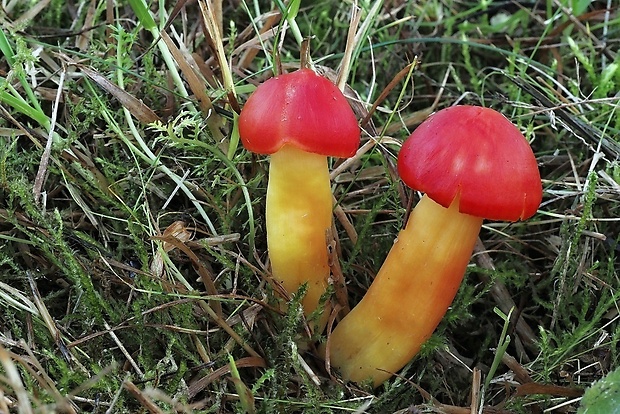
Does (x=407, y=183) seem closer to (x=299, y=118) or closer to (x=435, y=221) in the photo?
(x=435, y=221)

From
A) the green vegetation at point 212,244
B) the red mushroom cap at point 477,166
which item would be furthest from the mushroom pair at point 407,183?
the green vegetation at point 212,244

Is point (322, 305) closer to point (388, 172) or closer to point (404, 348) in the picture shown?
point (404, 348)

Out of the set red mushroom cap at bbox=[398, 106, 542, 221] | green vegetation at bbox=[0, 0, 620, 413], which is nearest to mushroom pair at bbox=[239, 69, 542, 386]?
red mushroom cap at bbox=[398, 106, 542, 221]

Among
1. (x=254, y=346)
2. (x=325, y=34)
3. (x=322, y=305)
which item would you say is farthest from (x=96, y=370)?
(x=325, y=34)

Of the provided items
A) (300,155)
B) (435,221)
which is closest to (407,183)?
(435,221)

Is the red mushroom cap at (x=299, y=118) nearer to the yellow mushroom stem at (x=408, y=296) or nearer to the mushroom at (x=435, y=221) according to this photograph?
the mushroom at (x=435, y=221)

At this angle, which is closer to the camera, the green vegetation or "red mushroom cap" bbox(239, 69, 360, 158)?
"red mushroom cap" bbox(239, 69, 360, 158)

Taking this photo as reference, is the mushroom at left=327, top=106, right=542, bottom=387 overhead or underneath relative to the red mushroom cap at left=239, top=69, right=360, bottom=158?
underneath

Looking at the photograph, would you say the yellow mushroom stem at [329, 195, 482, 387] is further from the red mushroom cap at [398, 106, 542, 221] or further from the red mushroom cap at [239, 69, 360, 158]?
the red mushroom cap at [239, 69, 360, 158]
